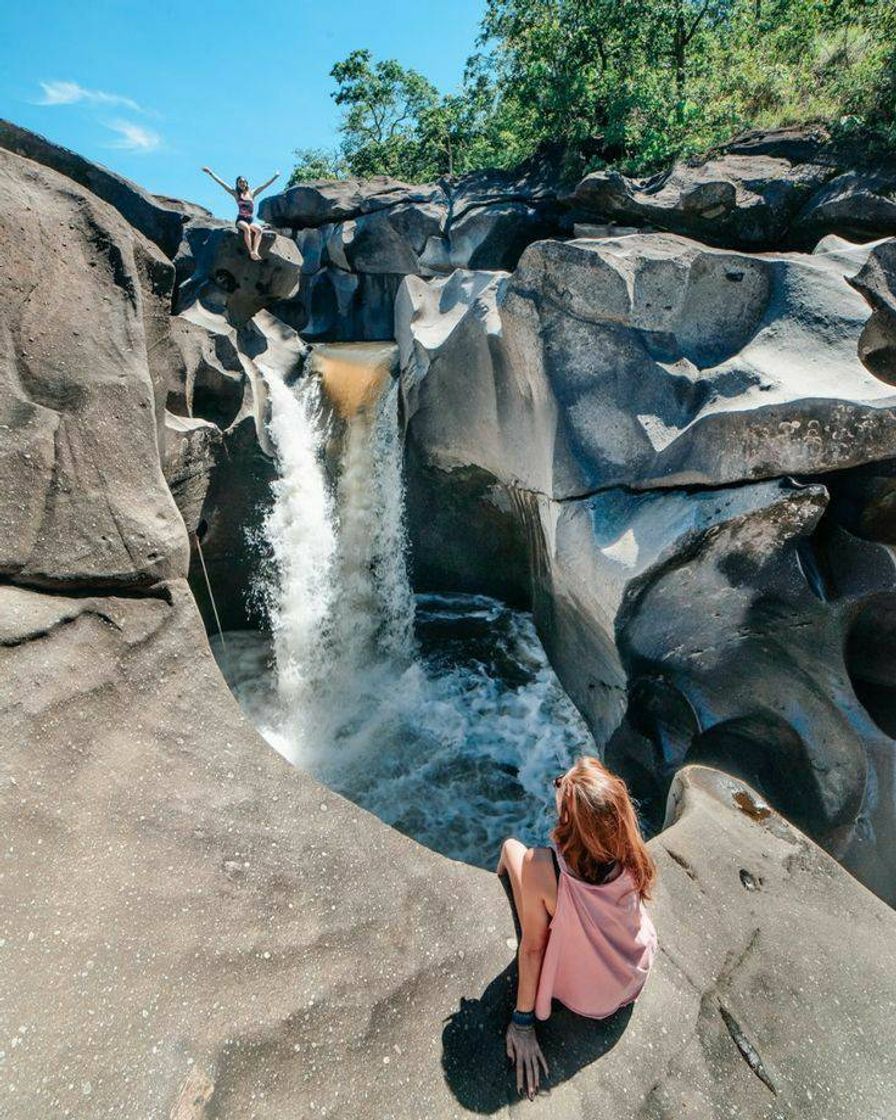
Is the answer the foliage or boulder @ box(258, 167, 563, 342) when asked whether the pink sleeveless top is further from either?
boulder @ box(258, 167, 563, 342)

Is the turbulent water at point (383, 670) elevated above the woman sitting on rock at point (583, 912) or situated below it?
below

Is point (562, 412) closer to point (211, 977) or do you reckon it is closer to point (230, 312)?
point (211, 977)

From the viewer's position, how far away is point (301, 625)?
6.79m

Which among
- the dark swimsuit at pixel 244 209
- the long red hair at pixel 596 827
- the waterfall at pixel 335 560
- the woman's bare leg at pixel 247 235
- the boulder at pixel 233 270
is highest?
the dark swimsuit at pixel 244 209

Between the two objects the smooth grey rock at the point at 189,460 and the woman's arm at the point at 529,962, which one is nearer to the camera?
the woman's arm at the point at 529,962

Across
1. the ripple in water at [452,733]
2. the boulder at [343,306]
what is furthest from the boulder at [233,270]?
the boulder at [343,306]

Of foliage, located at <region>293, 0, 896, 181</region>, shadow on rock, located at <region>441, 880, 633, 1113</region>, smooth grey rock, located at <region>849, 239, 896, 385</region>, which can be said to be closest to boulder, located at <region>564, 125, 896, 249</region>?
foliage, located at <region>293, 0, 896, 181</region>

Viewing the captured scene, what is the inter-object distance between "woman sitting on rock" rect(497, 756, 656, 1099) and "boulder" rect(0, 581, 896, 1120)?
0.14m

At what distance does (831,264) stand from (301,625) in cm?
616

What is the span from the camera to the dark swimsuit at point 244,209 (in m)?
9.06

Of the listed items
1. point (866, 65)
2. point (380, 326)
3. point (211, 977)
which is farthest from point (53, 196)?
point (380, 326)

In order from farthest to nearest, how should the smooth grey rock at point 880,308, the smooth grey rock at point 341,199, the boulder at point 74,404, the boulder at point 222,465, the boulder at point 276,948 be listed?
1. the smooth grey rock at point 341,199
2. the boulder at point 222,465
3. the smooth grey rock at point 880,308
4. the boulder at point 74,404
5. the boulder at point 276,948

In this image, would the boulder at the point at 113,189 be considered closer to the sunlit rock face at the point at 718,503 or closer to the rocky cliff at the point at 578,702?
the rocky cliff at the point at 578,702

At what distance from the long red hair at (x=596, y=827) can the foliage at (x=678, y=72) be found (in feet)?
34.0
